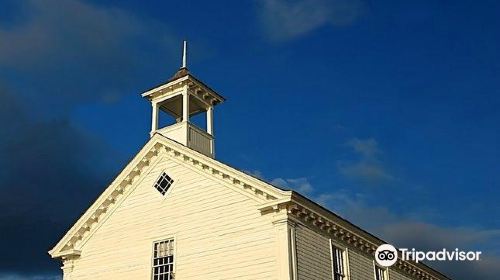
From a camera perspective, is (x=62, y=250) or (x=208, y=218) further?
(x=62, y=250)

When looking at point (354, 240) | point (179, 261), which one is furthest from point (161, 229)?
point (354, 240)

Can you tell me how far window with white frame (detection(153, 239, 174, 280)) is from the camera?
2716 cm

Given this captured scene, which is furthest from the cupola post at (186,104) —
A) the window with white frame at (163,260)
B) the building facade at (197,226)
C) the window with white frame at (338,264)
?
the window with white frame at (338,264)

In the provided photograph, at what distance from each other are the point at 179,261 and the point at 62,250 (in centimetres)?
735

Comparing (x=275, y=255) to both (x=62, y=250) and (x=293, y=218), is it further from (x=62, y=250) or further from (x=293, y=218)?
(x=62, y=250)

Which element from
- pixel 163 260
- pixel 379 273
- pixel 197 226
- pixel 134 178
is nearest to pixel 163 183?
pixel 134 178

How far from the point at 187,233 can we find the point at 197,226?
0.56 metres

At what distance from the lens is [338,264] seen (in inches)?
1073

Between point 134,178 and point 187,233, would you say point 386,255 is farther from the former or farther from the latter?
point 134,178

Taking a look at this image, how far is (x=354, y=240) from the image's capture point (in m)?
28.7

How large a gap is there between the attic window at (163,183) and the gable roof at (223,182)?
922 millimetres

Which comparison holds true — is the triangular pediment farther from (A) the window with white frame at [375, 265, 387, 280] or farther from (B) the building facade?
(A) the window with white frame at [375, 265, 387, 280]

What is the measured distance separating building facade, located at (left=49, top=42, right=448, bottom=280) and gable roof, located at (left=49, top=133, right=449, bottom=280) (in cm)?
5

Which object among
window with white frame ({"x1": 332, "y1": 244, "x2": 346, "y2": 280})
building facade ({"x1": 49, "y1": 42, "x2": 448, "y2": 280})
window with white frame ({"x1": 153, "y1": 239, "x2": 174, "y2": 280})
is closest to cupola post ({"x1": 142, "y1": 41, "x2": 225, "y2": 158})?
building facade ({"x1": 49, "y1": 42, "x2": 448, "y2": 280})
